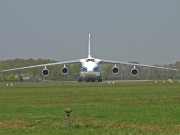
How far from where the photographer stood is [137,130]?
15906 millimetres

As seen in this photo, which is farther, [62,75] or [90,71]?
[62,75]

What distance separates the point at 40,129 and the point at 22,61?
119970mm

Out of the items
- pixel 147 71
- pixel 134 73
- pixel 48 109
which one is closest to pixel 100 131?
pixel 48 109

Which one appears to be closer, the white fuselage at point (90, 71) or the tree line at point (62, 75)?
the white fuselage at point (90, 71)

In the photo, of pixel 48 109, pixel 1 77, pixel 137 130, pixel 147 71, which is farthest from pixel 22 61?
pixel 137 130

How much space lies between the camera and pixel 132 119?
1908 centimetres

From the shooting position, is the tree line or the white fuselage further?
the tree line

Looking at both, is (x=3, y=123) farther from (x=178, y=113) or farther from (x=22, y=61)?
(x=22, y=61)

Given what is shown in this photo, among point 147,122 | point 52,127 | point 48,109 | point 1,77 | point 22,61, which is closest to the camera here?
→ point 52,127

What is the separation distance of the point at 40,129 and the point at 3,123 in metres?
2.15

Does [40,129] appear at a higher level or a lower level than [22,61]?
lower

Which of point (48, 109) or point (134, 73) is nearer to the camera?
point (48, 109)

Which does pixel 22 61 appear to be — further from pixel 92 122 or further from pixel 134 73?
pixel 92 122

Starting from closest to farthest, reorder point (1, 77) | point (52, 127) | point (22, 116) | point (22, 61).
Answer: point (52, 127), point (22, 116), point (1, 77), point (22, 61)
